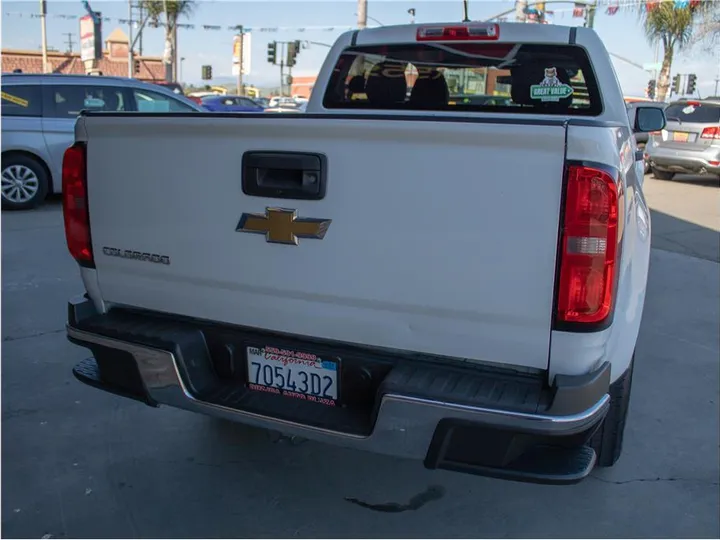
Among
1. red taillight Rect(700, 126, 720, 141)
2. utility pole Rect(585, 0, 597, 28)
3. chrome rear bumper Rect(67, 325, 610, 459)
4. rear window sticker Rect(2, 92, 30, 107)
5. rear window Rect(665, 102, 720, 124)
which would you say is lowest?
chrome rear bumper Rect(67, 325, 610, 459)

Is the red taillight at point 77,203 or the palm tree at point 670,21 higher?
the palm tree at point 670,21

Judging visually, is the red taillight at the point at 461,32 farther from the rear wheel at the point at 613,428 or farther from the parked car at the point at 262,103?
the parked car at the point at 262,103

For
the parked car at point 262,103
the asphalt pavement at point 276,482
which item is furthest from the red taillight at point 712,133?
the parked car at point 262,103

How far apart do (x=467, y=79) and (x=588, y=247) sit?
2702mm

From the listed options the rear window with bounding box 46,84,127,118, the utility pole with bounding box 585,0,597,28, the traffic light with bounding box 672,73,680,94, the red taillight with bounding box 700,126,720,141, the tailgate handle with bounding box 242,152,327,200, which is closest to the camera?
the tailgate handle with bounding box 242,152,327,200

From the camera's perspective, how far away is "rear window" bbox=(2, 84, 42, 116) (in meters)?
9.17

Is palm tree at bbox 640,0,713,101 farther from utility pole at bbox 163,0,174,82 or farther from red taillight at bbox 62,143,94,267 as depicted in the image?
red taillight at bbox 62,143,94,267

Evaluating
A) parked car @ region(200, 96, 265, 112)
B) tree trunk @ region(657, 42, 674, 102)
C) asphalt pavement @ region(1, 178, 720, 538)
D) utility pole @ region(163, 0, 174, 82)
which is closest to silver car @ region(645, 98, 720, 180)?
asphalt pavement @ region(1, 178, 720, 538)

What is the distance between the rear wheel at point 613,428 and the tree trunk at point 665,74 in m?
29.9

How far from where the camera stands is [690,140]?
539 inches

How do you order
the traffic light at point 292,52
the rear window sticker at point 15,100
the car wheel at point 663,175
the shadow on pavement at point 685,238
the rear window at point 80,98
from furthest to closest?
the traffic light at point 292,52
the car wheel at point 663,175
the rear window at point 80,98
the rear window sticker at point 15,100
the shadow on pavement at point 685,238

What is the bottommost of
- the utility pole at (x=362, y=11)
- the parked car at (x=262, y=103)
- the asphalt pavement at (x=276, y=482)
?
the asphalt pavement at (x=276, y=482)

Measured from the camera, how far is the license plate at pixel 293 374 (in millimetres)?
2494

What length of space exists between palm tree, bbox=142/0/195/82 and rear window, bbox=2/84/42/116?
2545cm
